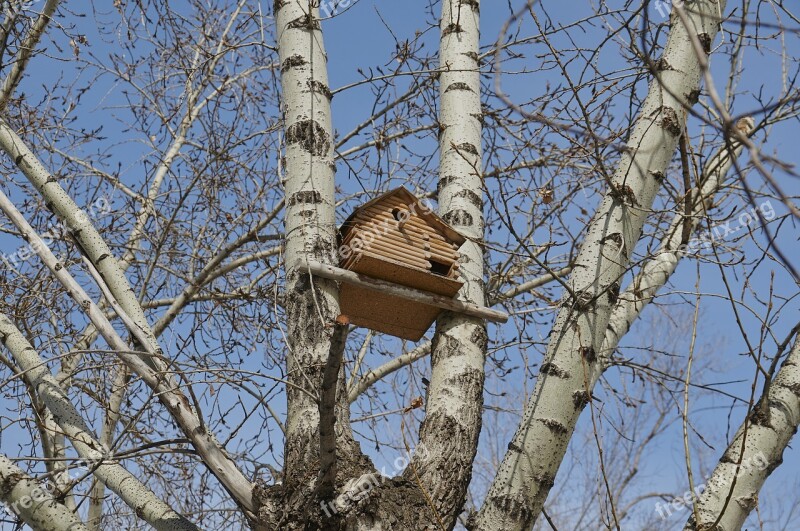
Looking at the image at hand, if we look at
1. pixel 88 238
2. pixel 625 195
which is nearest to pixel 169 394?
pixel 88 238

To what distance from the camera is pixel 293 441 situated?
251 centimetres

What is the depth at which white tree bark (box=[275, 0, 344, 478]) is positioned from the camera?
8.36ft

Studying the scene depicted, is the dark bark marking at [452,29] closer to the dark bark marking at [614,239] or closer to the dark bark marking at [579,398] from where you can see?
the dark bark marking at [614,239]

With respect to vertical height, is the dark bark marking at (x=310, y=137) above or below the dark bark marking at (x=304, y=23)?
below

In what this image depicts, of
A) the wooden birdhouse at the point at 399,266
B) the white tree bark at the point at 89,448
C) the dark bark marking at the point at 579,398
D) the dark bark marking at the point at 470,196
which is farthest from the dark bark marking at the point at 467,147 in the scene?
the white tree bark at the point at 89,448

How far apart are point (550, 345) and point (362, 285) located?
0.77 meters

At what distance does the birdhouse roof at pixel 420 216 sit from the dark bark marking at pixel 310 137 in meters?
0.28

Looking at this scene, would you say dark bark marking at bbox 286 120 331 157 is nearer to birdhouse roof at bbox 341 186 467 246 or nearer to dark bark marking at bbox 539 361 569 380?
birdhouse roof at bbox 341 186 467 246

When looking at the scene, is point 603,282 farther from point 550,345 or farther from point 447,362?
point 447,362

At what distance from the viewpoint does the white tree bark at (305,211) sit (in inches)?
100

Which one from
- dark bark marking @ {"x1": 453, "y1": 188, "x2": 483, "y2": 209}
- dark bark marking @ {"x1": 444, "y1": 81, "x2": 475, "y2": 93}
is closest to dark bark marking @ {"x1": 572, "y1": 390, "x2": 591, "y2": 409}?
dark bark marking @ {"x1": 453, "y1": 188, "x2": 483, "y2": 209}

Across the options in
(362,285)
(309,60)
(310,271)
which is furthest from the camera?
(309,60)

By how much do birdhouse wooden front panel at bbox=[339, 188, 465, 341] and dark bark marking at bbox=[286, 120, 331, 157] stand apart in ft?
0.92

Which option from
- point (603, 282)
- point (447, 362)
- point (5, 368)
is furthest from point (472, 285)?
point (5, 368)
